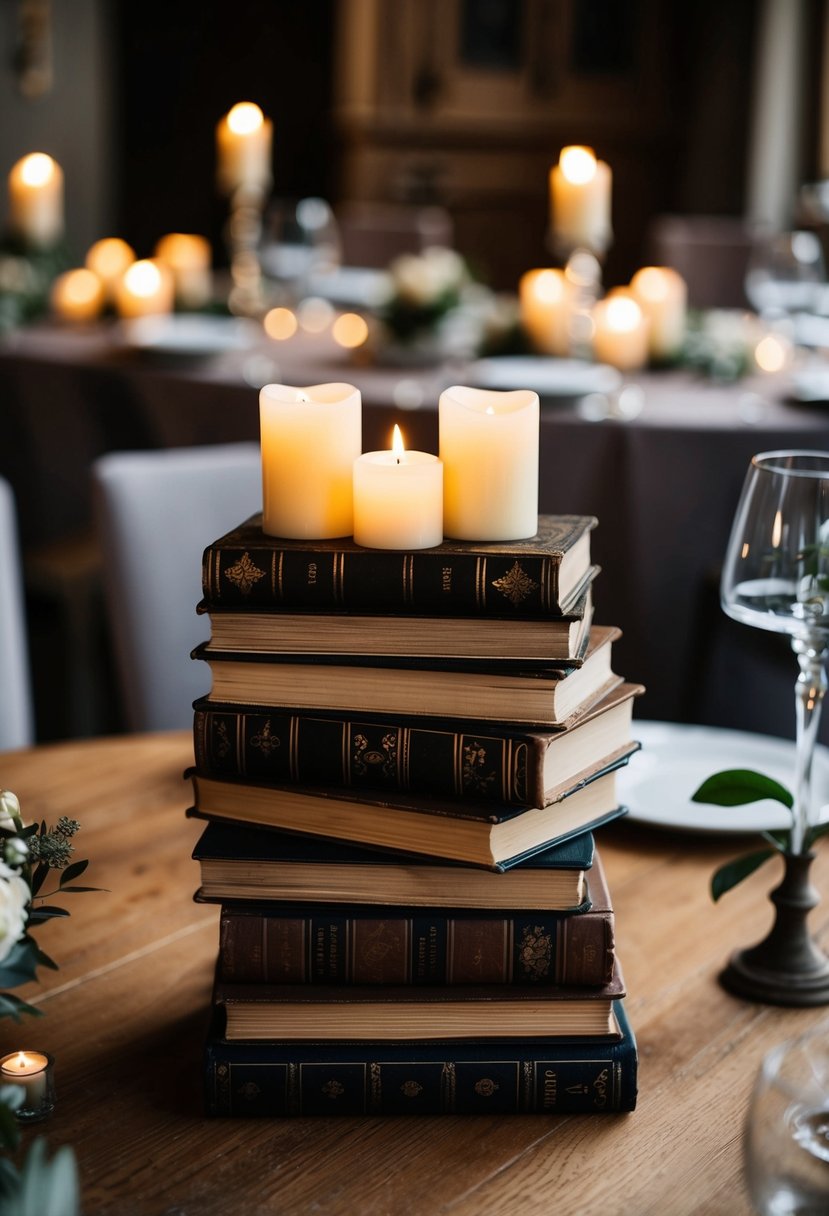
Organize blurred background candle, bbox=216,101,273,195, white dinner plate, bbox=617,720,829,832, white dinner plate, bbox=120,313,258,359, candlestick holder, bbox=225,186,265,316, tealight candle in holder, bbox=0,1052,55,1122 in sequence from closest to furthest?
tealight candle in holder, bbox=0,1052,55,1122
white dinner plate, bbox=617,720,829,832
white dinner plate, bbox=120,313,258,359
blurred background candle, bbox=216,101,273,195
candlestick holder, bbox=225,186,265,316

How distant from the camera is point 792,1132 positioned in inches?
23.3

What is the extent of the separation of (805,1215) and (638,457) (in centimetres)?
179

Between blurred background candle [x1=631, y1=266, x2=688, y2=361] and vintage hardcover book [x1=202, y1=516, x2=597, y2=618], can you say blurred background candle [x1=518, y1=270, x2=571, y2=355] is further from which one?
vintage hardcover book [x1=202, y1=516, x2=597, y2=618]

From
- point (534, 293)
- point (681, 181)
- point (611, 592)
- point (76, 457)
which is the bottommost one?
point (611, 592)

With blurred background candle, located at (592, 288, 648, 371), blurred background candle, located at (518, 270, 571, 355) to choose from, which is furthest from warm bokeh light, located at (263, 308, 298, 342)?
blurred background candle, located at (592, 288, 648, 371)

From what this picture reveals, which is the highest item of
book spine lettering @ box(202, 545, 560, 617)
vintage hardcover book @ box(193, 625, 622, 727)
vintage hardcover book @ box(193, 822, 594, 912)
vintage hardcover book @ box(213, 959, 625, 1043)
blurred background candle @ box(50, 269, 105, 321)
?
blurred background candle @ box(50, 269, 105, 321)

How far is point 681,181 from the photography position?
19.9 ft

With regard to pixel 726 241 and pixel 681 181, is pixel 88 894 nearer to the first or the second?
pixel 726 241

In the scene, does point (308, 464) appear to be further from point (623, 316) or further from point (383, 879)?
point (623, 316)

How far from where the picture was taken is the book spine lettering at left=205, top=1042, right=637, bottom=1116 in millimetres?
790

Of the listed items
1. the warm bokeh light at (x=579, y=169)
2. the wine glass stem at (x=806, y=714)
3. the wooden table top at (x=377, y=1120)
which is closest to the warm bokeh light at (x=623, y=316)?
the warm bokeh light at (x=579, y=169)

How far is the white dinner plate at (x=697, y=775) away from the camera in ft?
3.68

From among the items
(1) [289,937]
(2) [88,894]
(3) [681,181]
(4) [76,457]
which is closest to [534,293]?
(4) [76,457]

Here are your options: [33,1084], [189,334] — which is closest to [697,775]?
[33,1084]
